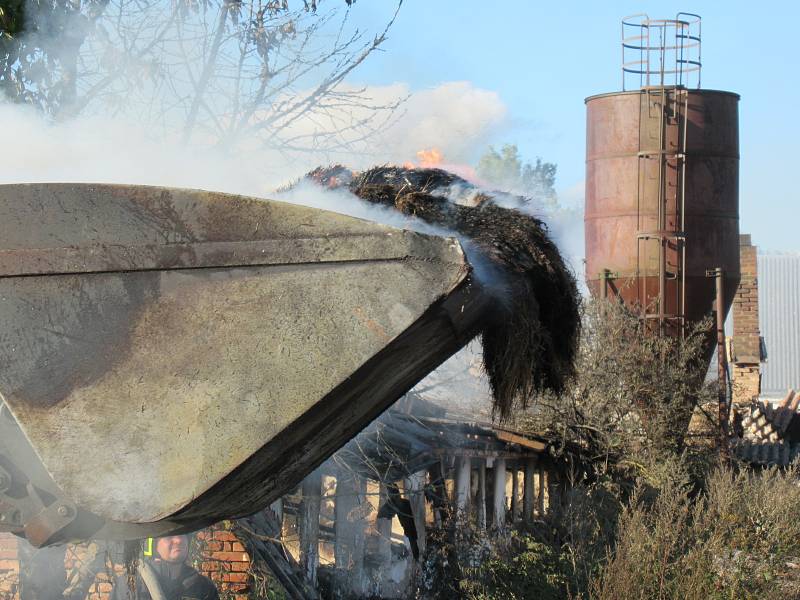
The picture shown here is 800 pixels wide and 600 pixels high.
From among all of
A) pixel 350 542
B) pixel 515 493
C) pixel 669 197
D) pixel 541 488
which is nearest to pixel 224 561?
pixel 350 542

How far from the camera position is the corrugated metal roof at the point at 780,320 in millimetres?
46969

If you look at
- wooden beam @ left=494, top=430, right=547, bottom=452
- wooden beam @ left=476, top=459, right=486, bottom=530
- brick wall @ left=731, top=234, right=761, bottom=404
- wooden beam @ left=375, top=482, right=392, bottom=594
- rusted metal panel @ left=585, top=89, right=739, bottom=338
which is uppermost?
rusted metal panel @ left=585, top=89, right=739, bottom=338

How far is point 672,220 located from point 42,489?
1669 cm

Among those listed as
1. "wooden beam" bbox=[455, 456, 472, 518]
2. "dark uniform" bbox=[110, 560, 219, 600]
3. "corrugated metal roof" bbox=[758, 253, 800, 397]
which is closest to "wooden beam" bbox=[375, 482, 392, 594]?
"wooden beam" bbox=[455, 456, 472, 518]

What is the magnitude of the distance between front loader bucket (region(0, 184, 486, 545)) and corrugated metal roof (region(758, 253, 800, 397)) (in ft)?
148

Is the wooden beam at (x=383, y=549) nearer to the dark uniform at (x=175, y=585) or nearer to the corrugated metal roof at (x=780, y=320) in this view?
the dark uniform at (x=175, y=585)

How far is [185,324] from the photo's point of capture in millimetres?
2887

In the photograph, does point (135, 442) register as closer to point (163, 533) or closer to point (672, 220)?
point (163, 533)

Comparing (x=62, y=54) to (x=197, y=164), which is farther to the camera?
(x=62, y=54)

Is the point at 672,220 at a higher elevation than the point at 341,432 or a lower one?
higher

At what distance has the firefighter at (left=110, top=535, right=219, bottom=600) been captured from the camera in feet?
24.8

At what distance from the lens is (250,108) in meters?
9.22

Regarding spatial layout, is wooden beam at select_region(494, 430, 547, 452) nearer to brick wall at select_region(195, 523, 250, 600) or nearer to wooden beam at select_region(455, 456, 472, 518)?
wooden beam at select_region(455, 456, 472, 518)

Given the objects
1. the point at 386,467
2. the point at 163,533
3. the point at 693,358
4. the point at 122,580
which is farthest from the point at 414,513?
the point at 163,533
